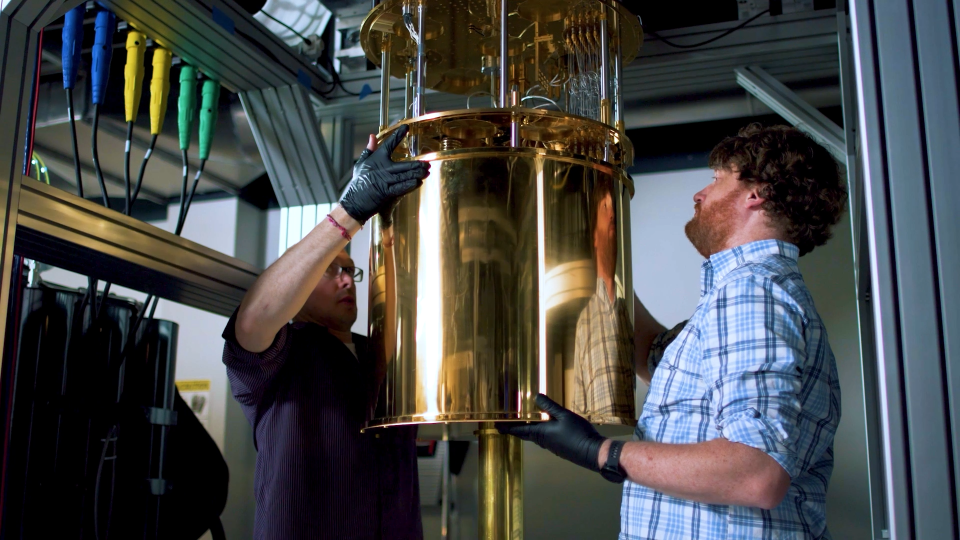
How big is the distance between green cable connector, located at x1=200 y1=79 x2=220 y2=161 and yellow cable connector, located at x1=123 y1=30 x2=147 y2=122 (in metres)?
0.21

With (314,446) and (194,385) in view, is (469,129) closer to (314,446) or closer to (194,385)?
(314,446)

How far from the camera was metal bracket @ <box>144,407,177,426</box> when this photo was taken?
1853 mm

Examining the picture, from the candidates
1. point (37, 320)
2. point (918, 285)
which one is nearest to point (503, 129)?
point (918, 285)

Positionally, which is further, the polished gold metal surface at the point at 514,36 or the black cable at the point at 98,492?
the black cable at the point at 98,492

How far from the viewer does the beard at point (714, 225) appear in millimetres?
1343

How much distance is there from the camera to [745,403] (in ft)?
3.48

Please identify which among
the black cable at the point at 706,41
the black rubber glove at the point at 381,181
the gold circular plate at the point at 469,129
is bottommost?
the black rubber glove at the point at 381,181

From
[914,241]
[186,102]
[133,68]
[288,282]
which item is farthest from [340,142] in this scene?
[914,241]

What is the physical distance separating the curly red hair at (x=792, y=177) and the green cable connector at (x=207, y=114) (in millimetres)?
1118

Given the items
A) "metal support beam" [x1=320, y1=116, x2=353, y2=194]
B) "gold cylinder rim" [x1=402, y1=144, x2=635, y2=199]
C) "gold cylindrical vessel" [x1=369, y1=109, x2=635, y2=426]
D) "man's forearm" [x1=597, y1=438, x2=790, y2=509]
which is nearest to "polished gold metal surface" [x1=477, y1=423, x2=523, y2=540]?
"gold cylindrical vessel" [x1=369, y1=109, x2=635, y2=426]

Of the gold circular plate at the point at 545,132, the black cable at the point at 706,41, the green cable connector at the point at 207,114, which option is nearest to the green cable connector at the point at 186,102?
the green cable connector at the point at 207,114

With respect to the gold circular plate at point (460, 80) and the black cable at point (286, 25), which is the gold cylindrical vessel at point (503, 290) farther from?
the black cable at point (286, 25)

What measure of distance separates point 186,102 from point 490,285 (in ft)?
3.23

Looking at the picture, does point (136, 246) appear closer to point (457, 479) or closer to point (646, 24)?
point (457, 479)
